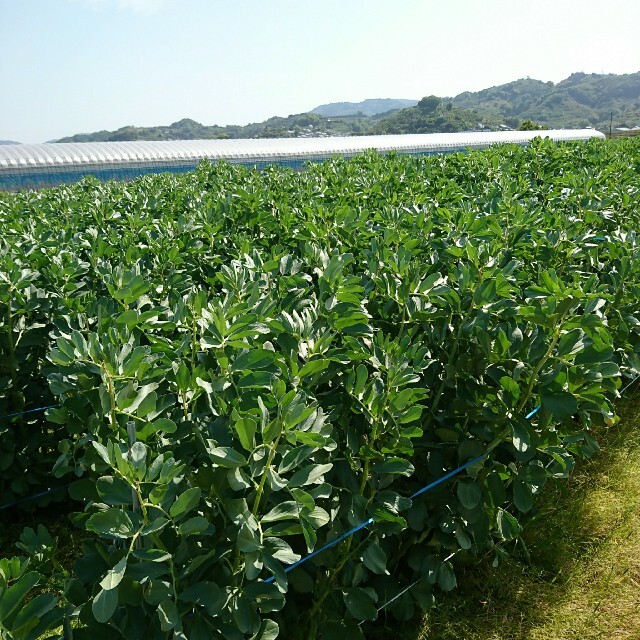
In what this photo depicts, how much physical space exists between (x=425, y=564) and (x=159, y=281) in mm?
Result: 1537

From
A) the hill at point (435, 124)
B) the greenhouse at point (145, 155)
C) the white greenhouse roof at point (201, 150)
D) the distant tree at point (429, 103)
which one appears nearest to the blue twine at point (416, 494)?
the greenhouse at point (145, 155)

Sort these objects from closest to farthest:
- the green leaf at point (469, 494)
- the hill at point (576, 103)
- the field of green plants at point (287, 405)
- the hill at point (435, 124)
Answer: the field of green plants at point (287, 405) < the green leaf at point (469, 494) < the hill at point (435, 124) < the hill at point (576, 103)

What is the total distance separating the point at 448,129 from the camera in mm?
80250

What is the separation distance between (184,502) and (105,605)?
23 centimetres

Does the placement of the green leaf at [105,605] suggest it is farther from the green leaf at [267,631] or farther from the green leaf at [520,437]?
the green leaf at [520,437]

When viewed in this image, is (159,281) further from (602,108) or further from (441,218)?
(602,108)

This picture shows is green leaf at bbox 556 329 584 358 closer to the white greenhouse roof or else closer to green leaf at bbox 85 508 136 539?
green leaf at bbox 85 508 136 539

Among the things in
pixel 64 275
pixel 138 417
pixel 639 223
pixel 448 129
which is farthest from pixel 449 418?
pixel 448 129

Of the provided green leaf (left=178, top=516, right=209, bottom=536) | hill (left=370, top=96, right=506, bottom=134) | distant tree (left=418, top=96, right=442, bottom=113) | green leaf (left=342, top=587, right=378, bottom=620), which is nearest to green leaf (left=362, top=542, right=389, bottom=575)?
green leaf (left=342, top=587, right=378, bottom=620)

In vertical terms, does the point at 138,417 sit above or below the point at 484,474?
above

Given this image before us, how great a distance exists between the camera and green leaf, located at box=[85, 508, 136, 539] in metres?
1.24

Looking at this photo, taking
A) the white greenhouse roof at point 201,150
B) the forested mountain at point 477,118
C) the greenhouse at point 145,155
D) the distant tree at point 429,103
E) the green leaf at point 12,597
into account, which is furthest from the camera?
the distant tree at point 429,103

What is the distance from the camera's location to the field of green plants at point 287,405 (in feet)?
4.51

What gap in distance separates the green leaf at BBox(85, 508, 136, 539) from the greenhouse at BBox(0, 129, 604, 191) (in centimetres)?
1238
